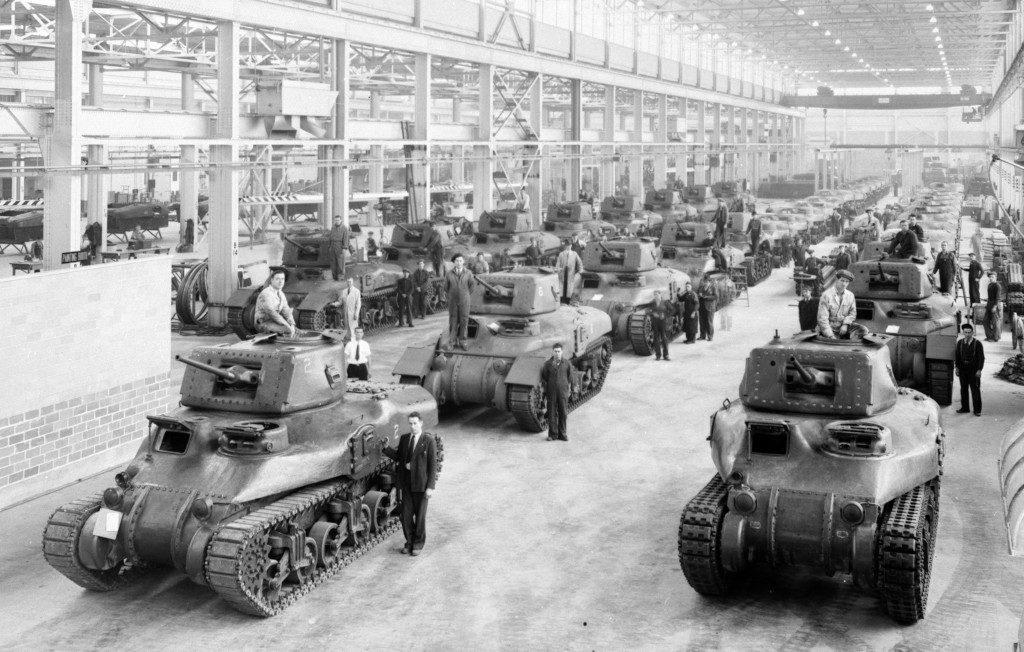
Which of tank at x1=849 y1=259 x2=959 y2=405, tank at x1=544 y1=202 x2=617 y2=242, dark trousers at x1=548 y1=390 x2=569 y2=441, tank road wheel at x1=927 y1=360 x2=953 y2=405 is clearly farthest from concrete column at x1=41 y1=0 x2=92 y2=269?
tank at x1=544 y1=202 x2=617 y2=242

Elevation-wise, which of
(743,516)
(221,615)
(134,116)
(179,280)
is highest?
(134,116)

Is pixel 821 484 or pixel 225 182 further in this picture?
pixel 225 182

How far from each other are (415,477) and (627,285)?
13.2 m

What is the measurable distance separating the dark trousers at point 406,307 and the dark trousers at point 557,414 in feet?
35.7

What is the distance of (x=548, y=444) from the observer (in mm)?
17250

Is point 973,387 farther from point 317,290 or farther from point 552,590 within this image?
point 317,290

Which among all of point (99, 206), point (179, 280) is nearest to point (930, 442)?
point (179, 280)

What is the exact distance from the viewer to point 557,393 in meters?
17.3

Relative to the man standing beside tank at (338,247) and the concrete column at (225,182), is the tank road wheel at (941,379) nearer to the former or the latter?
the man standing beside tank at (338,247)

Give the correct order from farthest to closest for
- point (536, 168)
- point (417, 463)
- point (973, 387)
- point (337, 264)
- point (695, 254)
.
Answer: point (536, 168), point (695, 254), point (337, 264), point (973, 387), point (417, 463)

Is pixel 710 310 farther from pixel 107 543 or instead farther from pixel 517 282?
pixel 107 543

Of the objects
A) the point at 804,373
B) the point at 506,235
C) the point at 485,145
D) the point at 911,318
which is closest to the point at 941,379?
the point at 911,318

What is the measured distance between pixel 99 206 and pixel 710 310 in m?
17.9

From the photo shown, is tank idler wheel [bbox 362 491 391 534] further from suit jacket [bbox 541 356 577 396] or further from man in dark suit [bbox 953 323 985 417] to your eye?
man in dark suit [bbox 953 323 985 417]
